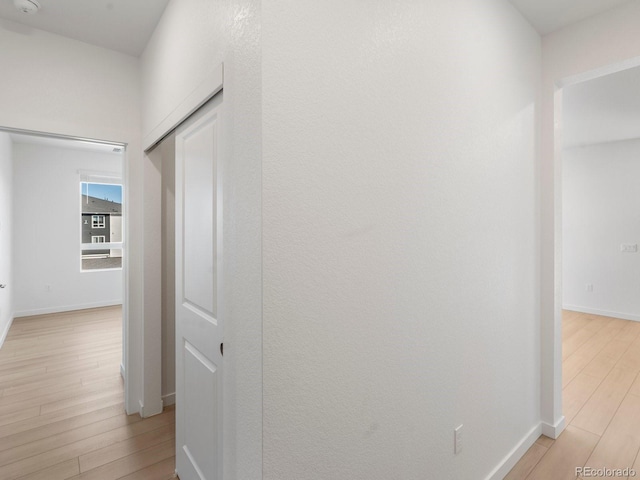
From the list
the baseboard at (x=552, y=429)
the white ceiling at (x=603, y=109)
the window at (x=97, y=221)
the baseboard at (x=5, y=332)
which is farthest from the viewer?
the window at (x=97, y=221)

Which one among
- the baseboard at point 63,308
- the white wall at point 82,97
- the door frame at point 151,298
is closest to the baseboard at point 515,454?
the door frame at point 151,298

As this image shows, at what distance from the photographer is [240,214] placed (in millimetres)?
1122

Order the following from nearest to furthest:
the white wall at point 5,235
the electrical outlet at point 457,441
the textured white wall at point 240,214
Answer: the textured white wall at point 240,214 < the electrical outlet at point 457,441 < the white wall at point 5,235

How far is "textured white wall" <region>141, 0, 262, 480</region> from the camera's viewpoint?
40.0 inches

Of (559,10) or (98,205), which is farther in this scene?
(98,205)

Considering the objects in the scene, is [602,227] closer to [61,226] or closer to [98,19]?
[98,19]

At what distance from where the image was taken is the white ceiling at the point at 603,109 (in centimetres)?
311

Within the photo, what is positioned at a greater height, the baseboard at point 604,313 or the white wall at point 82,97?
the white wall at point 82,97

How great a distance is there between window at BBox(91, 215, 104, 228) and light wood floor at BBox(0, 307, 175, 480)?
2.60 m

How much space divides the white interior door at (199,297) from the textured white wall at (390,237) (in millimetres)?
458

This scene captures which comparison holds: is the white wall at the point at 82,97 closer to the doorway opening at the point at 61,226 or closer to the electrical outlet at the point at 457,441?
the electrical outlet at the point at 457,441

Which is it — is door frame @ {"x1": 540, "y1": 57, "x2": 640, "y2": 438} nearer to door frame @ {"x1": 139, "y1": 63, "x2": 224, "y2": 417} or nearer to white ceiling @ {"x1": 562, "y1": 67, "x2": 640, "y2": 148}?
white ceiling @ {"x1": 562, "y1": 67, "x2": 640, "y2": 148}

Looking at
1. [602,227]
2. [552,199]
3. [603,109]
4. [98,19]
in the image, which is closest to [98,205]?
[98,19]

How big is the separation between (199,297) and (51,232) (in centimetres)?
569
